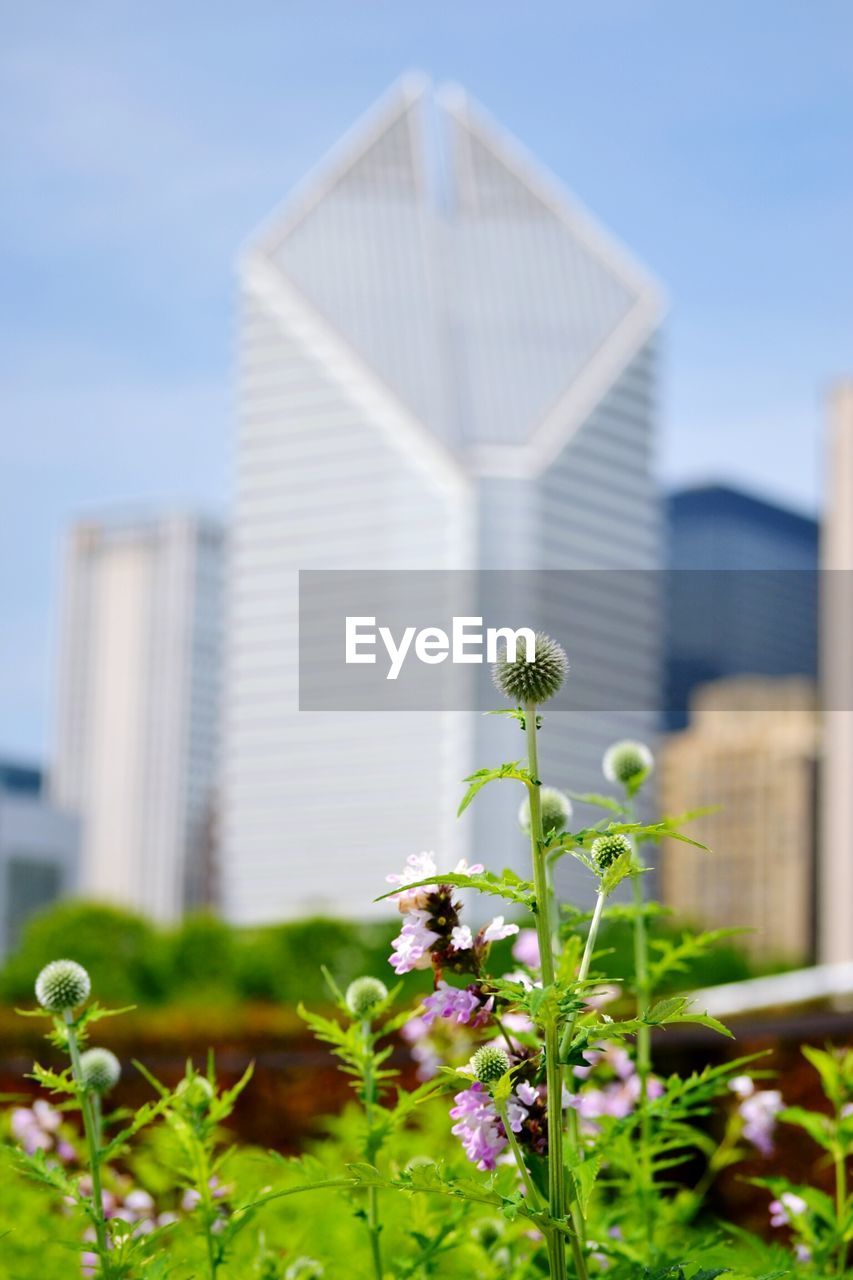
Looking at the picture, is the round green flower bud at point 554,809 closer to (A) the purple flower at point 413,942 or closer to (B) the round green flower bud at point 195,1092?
(A) the purple flower at point 413,942

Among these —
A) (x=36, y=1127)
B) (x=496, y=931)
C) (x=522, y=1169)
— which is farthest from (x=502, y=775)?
(x=36, y=1127)

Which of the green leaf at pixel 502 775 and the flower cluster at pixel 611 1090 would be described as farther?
the flower cluster at pixel 611 1090

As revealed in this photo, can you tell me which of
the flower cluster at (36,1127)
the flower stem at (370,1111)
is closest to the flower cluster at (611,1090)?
the flower stem at (370,1111)

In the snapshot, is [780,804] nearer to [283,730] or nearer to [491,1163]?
[283,730]

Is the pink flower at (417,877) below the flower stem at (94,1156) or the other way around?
the other way around

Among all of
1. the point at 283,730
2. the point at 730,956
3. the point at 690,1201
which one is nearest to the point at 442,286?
the point at 283,730

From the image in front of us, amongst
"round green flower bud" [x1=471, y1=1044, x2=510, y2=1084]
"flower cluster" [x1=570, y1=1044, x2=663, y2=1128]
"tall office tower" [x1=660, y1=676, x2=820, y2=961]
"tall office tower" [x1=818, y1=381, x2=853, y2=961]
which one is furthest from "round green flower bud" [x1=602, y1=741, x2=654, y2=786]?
"tall office tower" [x1=660, y1=676, x2=820, y2=961]

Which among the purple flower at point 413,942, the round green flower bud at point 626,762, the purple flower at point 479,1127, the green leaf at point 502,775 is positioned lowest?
the purple flower at point 479,1127

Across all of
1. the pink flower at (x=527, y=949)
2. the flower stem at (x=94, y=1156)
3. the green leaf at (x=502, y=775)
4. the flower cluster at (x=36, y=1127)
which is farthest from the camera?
the flower cluster at (x=36, y=1127)
